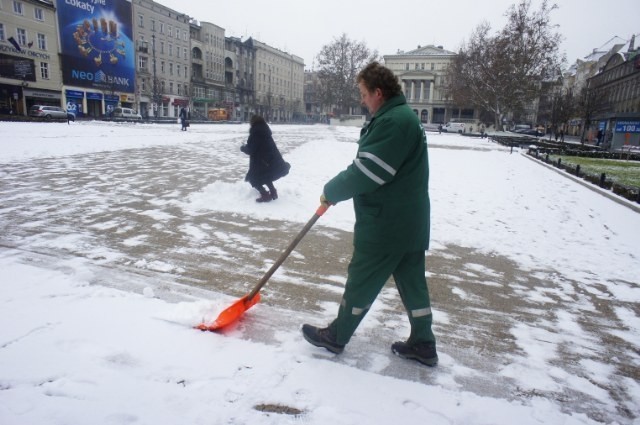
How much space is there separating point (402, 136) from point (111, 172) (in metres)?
8.59

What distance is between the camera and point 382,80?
8.15 ft

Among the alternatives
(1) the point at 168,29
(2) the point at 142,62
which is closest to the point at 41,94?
(2) the point at 142,62

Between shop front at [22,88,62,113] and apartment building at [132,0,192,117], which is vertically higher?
apartment building at [132,0,192,117]

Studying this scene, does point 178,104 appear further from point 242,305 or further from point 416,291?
point 416,291

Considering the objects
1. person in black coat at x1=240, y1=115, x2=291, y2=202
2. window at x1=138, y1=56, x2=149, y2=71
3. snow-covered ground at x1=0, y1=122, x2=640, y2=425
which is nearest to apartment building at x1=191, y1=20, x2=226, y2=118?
window at x1=138, y1=56, x2=149, y2=71

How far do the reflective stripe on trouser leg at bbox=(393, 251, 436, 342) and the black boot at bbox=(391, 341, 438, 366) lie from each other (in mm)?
40

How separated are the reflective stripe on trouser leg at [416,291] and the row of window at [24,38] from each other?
164 feet

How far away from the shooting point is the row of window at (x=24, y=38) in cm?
3800

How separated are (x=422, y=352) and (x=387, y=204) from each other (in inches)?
40.9

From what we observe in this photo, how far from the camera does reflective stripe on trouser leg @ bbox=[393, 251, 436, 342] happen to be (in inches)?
101

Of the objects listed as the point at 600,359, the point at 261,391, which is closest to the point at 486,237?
the point at 600,359

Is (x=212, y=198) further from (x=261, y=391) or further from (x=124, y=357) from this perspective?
(x=261, y=391)

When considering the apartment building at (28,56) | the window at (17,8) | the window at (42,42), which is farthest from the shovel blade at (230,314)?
the window at (42,42)

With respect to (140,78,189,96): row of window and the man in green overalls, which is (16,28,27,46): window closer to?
(140,78,189,96): row of window
